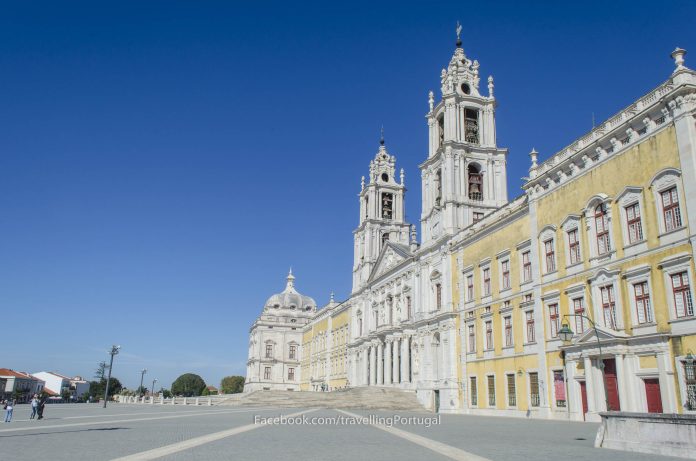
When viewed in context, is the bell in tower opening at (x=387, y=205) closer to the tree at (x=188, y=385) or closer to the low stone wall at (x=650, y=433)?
the low stone wall at (x=650, y=433)

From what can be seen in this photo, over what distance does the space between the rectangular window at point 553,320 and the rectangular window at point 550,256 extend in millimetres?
1942

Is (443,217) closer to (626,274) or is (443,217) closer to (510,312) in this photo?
(510,312)

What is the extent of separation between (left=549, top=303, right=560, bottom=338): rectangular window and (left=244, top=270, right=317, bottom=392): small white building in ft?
233

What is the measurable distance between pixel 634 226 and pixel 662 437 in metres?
14.1

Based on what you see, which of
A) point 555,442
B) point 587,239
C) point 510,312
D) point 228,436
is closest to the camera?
point 555,442

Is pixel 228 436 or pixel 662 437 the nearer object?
pixel 662 437

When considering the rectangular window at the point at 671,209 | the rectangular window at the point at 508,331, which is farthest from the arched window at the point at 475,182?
the rectangular window at the point at 671,209

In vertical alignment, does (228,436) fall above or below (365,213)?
below

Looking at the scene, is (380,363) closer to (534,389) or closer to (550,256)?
(534,389)

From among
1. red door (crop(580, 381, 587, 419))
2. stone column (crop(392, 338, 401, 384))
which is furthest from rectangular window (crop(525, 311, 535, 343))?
stone column (crop(392, 338, 401, 384))

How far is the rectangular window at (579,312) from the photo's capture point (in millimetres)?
26538

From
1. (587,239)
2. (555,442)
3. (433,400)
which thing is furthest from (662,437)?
(433,400)

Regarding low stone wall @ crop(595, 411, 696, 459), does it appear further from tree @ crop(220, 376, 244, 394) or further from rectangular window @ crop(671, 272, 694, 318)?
tree @ crop(220, 376, 244, 394)

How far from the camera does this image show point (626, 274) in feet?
78.7
